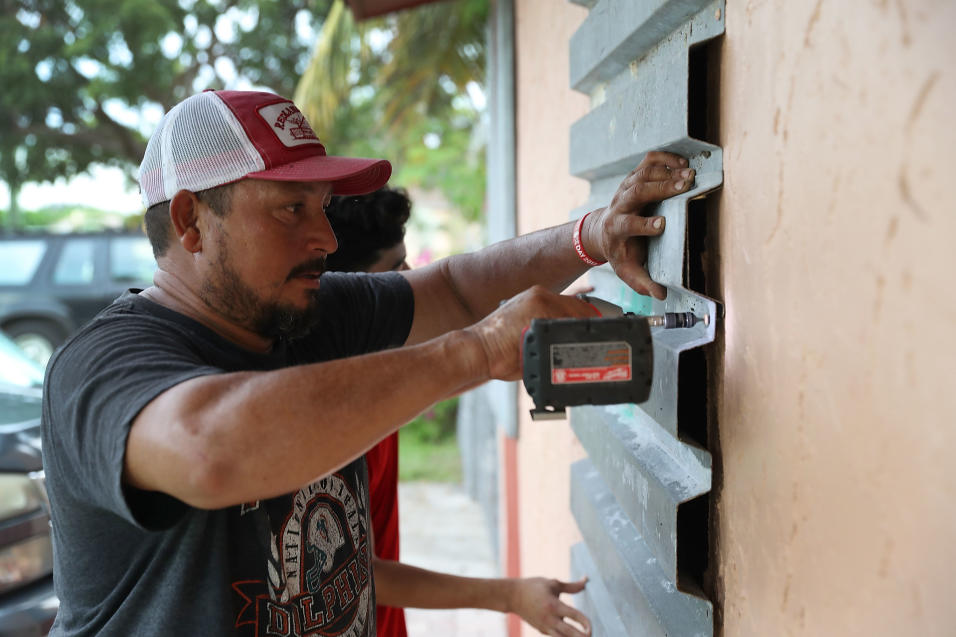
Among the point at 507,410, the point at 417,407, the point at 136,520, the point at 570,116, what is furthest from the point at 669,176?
the point at 507,410

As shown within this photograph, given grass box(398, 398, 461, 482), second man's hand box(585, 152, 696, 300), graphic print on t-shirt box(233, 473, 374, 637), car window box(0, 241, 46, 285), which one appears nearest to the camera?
second man's hand box(585, 152, 696, 300)

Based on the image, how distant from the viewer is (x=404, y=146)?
1343 cm

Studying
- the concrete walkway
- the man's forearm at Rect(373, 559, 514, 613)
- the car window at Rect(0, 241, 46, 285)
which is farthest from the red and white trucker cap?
the car window at Rect(0, 241, 46, 285)

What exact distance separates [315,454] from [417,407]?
0.56ft

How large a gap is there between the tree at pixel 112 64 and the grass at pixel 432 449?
23.3 feet

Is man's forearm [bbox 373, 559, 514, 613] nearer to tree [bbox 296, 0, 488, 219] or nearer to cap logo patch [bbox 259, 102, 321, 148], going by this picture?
cap logo patch [bbox 259, 102, 321, 148]

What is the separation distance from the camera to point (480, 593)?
2236mm

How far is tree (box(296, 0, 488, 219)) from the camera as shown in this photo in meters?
7.71

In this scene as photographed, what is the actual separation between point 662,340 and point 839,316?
0.56m

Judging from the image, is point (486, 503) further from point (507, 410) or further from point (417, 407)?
point (417, 407)

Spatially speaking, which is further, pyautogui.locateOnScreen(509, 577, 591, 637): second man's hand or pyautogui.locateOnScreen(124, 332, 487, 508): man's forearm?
pyautogui.locateOnScreen(509, 577, 591, 637): second man's hand

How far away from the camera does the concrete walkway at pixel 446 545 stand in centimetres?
531

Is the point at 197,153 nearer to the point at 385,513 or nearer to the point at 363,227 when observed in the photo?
the point at 363,227

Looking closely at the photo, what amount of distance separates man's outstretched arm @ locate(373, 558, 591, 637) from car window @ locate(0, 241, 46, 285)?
1136 centimetres
